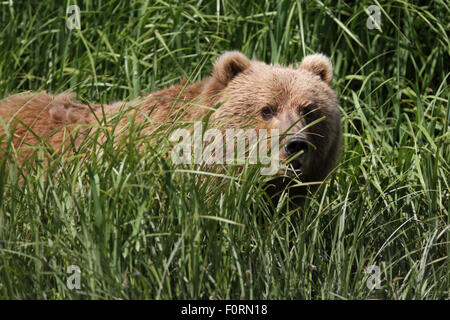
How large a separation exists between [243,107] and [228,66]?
0.34 metres

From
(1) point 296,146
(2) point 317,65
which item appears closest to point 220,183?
(1) point 296,146

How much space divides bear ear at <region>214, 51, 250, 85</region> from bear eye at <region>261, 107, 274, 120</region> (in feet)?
1.12

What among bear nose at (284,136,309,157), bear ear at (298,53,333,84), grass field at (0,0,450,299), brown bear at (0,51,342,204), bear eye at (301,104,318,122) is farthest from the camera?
bear ear at (298,53,333,84)

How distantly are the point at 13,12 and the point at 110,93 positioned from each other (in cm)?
123

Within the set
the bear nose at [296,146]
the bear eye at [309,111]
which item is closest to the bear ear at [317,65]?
the bear eye at [309,111]

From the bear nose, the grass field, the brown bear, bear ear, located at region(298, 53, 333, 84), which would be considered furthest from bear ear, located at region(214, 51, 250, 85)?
the bear nose

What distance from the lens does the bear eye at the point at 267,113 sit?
4617mm

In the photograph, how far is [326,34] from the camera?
6.03 m

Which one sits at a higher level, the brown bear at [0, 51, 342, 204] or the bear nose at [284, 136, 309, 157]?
the brown bear at [0, 51, 342, 204]

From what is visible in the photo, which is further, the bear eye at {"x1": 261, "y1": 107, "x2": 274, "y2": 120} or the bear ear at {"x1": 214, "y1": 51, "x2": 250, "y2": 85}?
the bear ear at {"x1": 214, "y1": 51, "x2": 250, "y2": 85}

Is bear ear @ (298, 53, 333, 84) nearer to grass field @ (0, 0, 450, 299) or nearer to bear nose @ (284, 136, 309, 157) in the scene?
grass field @ (0, 0, 450, 299)

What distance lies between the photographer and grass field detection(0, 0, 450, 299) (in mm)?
3346

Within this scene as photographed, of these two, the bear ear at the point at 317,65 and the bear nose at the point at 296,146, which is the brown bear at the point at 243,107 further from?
the bear nose at the point at 296,146

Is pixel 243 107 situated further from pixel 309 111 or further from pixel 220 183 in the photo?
pixel 220 183
